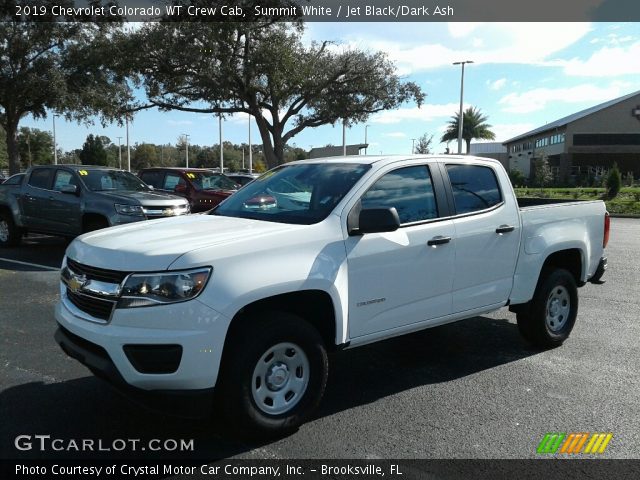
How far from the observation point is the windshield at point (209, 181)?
14084 millimetres

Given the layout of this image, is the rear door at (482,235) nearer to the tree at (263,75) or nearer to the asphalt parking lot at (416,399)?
the asphalt parking lot at (416,399)

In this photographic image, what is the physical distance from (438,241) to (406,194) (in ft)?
1.46

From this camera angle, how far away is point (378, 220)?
360cm

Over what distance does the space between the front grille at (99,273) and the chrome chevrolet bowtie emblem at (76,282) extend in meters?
0.03

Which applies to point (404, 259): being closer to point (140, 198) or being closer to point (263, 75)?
point (140, 198)

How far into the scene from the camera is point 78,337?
3363 millimetres

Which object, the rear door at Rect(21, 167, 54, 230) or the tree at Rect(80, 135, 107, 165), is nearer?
the rear door at Rect(21, 167, 54, 230)

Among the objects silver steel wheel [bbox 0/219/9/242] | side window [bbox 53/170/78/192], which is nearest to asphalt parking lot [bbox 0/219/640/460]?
side window [bbox 53/170/78/192]

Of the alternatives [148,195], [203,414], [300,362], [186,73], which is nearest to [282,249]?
[300,362]

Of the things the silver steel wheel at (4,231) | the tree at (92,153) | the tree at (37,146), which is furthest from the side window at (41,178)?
the tree at (37,146)

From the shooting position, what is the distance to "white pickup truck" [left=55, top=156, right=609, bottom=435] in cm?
305

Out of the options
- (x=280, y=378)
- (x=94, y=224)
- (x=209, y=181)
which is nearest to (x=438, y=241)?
(x=280, y=378)

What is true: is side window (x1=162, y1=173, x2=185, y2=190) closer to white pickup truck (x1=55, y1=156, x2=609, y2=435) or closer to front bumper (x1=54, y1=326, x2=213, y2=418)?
white pickup truck (x1=55, y1=156, x2=609, y2=435)
